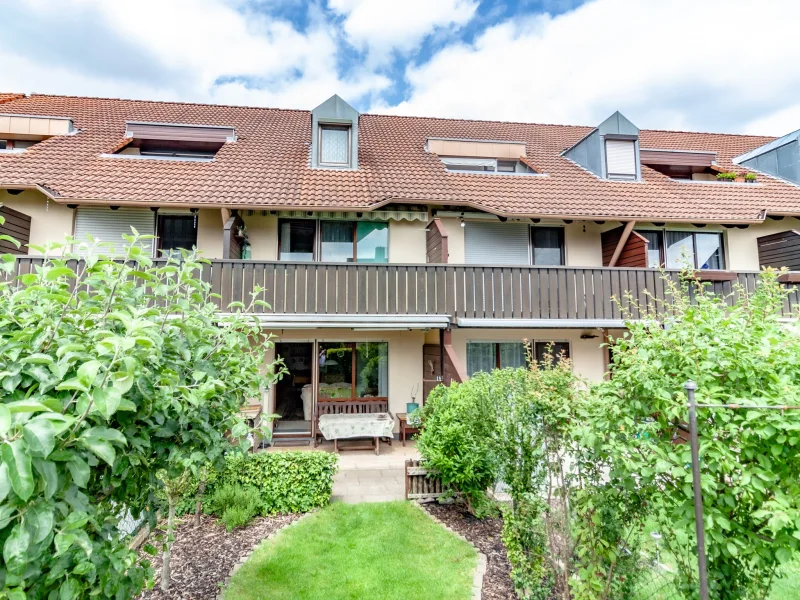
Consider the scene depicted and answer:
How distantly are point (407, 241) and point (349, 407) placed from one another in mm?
5090

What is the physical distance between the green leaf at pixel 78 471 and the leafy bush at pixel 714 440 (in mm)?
3219

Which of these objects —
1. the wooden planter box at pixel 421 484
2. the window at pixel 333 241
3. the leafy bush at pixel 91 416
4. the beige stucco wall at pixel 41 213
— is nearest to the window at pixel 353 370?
the window at pixel 333 241

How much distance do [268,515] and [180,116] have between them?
49.2 feet

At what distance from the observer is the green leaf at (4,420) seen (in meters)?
1.25

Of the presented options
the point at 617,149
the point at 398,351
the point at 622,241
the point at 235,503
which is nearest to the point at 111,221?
the point at 398,351

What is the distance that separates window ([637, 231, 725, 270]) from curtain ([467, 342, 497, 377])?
236 inches

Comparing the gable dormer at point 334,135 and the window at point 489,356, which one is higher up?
the gable dormer at point 334,135

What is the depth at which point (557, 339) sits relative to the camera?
41.1ft

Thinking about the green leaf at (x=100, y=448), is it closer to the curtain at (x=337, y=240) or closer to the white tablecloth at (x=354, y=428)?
the white tablecloth at (x=354, y=428)

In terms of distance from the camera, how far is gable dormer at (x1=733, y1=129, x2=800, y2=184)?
→ 14508mm

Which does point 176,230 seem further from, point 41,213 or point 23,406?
point 23,406

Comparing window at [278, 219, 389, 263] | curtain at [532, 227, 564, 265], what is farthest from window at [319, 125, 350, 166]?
curtain at [532, 227, 564, 265]

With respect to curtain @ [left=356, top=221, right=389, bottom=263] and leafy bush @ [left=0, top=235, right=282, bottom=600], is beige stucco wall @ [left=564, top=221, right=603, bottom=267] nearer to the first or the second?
curtain @ [left=356, top=221, right=389, bottom=263]

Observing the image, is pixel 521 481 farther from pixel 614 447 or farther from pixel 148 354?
pixel 148 354
